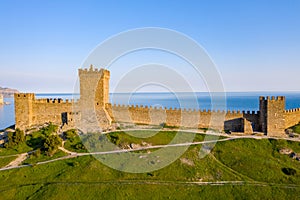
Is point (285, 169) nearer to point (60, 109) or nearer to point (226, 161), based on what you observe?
point (226, 161)

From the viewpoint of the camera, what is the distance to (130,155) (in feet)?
115

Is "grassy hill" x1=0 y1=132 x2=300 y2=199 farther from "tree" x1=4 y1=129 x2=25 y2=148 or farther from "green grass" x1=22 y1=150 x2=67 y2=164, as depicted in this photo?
"tree" x1=4 y1=129 x2=25 y2=148

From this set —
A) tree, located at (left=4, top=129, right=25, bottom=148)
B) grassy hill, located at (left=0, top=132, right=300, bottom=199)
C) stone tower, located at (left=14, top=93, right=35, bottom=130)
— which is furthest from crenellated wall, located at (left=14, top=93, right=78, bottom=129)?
grassy hill, located at (left=0, top=132, right=300, bottom=199)

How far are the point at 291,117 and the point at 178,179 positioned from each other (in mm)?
24541

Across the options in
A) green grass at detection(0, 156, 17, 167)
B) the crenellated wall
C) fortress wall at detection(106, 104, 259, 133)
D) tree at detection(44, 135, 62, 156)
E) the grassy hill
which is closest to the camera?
the grassy hill

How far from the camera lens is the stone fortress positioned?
138 feet

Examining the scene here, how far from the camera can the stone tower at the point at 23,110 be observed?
43719 millimetres

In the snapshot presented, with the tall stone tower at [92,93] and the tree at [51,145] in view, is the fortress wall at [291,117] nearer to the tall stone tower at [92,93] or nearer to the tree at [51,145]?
the tall stone tower at [92,93]

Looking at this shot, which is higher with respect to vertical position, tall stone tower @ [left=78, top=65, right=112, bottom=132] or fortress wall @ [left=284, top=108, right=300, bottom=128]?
tall stone tower @ [left=78, top=65, right=112, bottom=132]

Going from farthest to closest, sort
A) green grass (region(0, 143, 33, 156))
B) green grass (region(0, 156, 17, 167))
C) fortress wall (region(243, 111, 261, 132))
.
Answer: fortress wall (region(243, 111, 261, 132)), green grass (region(0, 143, 33, 156)), green grass (region(0, 156, 17, 167))

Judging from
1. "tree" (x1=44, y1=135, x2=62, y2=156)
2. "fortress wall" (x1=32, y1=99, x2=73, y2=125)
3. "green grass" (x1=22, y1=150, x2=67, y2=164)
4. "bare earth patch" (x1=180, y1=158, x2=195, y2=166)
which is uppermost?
"fortress wall" (x1=32, y1=99, x2=73, y2=125)

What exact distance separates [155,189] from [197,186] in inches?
201

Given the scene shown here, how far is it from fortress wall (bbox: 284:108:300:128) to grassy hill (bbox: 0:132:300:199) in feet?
20.1

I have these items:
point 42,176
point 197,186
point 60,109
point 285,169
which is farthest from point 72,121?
point 285,169
